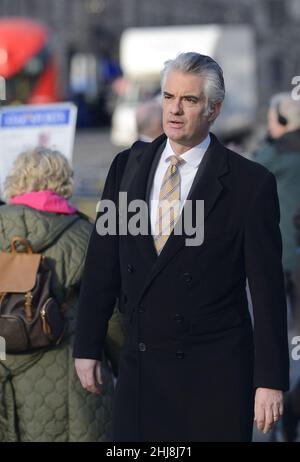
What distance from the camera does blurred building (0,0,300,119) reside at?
53875mm

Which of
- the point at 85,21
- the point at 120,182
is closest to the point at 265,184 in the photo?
the point at 120,182

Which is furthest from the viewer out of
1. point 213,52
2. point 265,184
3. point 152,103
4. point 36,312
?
point 213,52

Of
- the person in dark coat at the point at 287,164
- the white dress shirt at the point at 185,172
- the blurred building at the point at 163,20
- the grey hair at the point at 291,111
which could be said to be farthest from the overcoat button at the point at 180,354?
the blurred building at the point at 163,20

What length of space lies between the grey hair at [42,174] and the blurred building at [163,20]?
1264 inches

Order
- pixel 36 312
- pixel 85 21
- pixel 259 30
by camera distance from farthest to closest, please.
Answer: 1. pixel 259 30
2. pixel 85 21
3. pixel 36 312

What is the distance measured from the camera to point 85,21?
56781 millimetres

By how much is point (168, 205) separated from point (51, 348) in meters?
1.17

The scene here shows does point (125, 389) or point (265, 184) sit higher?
point (265, 184)

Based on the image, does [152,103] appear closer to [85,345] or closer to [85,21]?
[85,345]

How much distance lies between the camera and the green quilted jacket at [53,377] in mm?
4512

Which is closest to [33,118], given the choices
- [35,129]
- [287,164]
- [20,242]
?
[35,129]

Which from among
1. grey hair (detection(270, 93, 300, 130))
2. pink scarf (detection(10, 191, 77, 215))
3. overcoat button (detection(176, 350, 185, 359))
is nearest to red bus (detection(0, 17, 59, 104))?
grey hair (detection(270, 93, 300, 130))

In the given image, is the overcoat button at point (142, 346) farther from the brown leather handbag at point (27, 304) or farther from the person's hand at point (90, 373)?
the brown leather handbag at point (27, 304)

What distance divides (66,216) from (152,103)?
3.17 m
